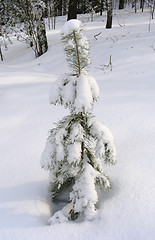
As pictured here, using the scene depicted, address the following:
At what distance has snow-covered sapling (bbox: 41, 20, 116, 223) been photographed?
2.12m

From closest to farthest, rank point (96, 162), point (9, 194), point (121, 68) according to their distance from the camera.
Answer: point (96, 162)
point (9, 194)
point (121, 68)

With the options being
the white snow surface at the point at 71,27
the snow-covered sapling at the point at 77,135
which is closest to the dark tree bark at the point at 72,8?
the snow-covered sapling at the point at 77,135

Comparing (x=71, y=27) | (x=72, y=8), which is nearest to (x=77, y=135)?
(x=71, y=27)

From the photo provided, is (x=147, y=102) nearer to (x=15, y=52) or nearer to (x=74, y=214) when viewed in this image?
(x=74, y=214)

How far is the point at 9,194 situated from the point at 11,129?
1.77 meters

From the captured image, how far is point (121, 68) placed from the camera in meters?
7.79

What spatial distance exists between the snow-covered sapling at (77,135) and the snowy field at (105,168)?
0.22 meters

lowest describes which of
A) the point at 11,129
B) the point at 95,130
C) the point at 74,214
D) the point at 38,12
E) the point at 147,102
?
the point at 74,214

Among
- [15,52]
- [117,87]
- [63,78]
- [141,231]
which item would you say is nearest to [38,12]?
[15,52]

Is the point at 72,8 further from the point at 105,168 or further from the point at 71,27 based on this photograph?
the point at 71,27

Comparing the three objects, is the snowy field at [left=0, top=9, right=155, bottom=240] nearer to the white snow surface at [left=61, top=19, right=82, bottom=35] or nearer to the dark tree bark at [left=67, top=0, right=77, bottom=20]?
the white snow surface at [left=61, top=19, right=82, bottom=35]

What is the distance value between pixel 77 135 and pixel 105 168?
3.79 feet

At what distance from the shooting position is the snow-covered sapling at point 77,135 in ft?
6.95

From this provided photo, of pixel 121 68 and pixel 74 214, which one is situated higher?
pixel 121 68
